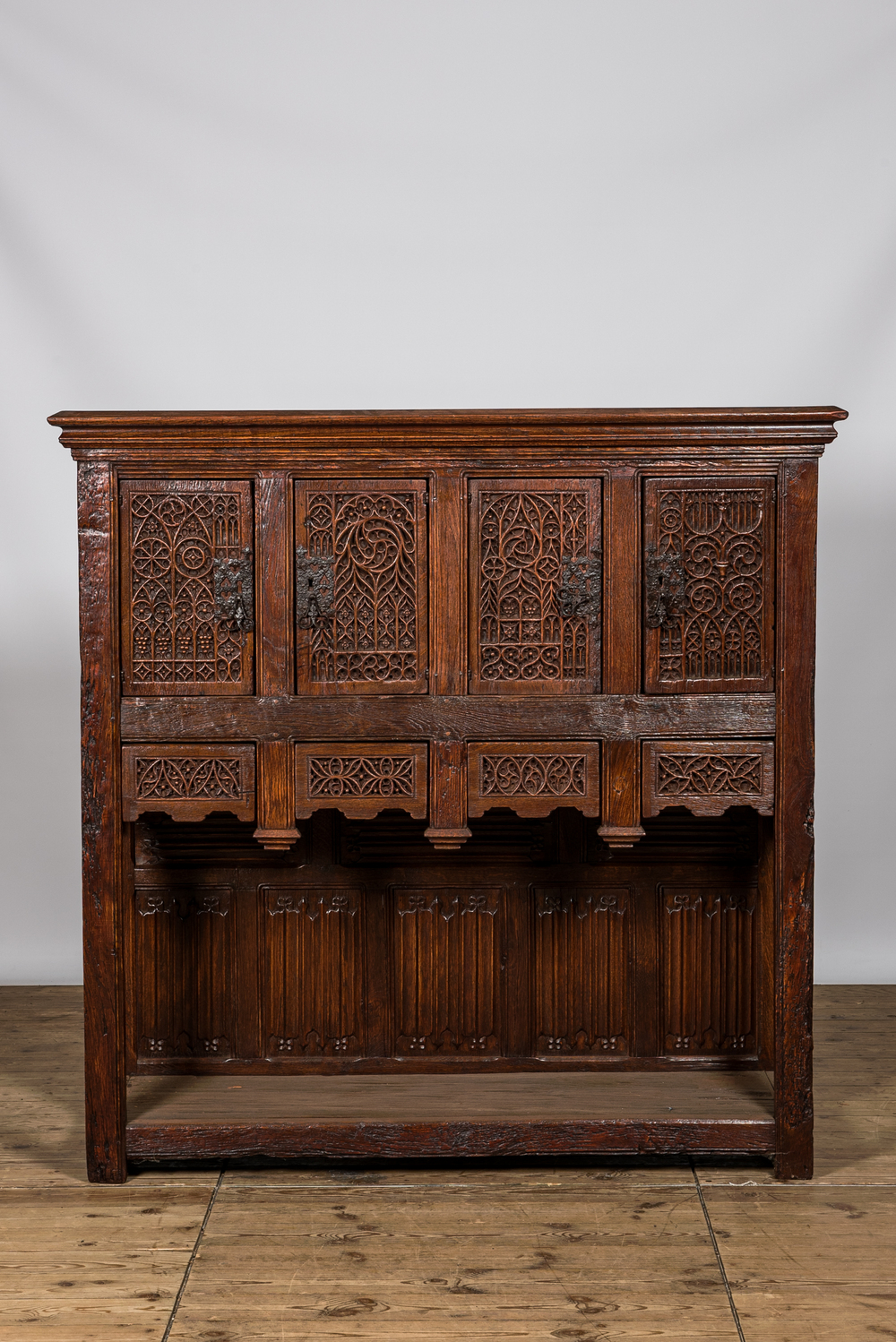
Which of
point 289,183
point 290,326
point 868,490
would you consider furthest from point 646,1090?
point 289,183

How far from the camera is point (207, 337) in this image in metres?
4.74

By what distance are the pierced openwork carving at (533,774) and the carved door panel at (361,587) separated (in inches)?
10.5

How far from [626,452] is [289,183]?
2.13 m

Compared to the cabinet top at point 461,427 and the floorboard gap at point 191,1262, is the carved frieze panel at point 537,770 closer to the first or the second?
the cabinet top at point 461,427

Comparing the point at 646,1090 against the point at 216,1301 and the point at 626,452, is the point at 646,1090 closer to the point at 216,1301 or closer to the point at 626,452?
the point at 216,1301

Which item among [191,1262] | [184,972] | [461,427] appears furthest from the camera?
[184,972]

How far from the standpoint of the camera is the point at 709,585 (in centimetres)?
324

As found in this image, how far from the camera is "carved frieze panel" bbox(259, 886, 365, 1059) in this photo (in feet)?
12.4

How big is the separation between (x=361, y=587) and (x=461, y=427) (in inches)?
18.1

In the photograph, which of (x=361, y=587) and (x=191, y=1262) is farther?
(x=361, y=587)

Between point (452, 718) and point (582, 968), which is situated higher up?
point (452, 718)

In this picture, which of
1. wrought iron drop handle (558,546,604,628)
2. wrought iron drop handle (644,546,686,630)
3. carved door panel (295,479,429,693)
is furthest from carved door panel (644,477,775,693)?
carved door panel (295,479,429,693)

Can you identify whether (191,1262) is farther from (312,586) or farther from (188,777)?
(312,586)

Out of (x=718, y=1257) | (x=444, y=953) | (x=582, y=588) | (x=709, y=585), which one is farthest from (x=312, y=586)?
(x=718, y=1257)
